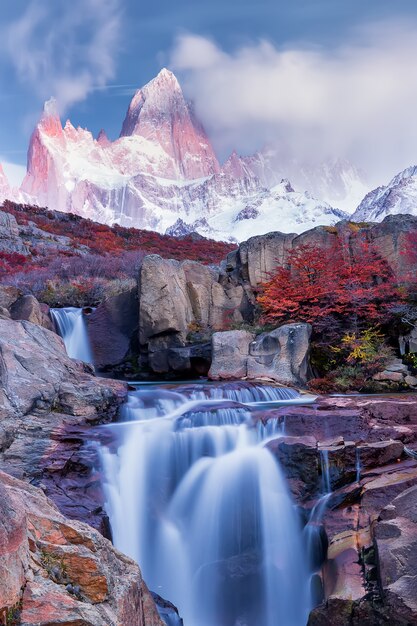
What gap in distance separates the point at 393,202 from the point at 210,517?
11316cm

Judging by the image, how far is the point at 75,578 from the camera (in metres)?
3.51

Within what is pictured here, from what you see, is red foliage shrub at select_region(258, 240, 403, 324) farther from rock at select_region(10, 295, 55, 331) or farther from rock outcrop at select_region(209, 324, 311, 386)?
rock at select_region(10, 295, 55, 331)

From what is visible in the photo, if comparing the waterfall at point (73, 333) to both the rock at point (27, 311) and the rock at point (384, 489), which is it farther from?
the rock at point (384, 489)

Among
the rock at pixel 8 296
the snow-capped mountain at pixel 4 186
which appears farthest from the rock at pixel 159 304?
the snow-capped mountain at pixel 4 186

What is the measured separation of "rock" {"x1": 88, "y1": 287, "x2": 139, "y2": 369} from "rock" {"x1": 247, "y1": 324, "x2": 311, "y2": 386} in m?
4.42

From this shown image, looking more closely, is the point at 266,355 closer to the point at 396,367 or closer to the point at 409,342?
the point at 396,367

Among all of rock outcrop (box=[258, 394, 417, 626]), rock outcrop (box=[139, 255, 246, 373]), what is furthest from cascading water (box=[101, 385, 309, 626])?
rock outcrop (box=[139, 255, 246, 373])

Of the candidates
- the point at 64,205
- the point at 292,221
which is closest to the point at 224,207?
the point at 292,221

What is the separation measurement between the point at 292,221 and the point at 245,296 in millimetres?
98793

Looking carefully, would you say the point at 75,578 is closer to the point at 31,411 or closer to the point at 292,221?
the point at 31,411

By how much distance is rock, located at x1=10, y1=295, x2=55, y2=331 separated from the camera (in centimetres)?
1511

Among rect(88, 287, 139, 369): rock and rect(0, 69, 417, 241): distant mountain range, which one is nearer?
rect(88, 287, 139, 369): rock

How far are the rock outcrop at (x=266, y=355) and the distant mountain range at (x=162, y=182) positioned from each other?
96.0 metres

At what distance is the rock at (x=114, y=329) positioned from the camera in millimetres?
16745
